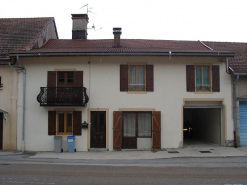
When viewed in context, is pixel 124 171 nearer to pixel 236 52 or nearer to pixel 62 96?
pixel 62 96

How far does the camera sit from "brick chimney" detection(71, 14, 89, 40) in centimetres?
2000

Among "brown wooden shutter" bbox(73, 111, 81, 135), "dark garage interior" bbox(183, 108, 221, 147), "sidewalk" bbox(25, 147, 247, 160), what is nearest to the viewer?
"sidewalk" bbox(25, 147, 247, 160)

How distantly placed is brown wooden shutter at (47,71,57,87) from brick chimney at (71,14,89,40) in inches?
251

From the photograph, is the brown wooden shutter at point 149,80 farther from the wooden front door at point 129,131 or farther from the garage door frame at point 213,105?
the garage door frame at point 213,105

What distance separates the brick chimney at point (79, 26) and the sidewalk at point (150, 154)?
32.1 feet

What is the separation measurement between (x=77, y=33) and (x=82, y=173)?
13353 millimetres

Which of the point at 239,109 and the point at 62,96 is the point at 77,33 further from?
the point at 239,109

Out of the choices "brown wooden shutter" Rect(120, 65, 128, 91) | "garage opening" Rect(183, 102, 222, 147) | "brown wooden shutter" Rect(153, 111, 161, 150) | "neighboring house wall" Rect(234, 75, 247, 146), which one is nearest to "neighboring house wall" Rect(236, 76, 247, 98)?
"neighboring house wall" Rect(234, 75, 247, 146)

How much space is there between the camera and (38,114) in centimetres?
1441

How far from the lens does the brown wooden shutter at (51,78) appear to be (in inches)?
567

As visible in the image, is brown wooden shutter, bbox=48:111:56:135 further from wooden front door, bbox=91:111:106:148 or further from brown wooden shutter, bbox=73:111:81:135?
wooden front door, bbox=91:111:106:148

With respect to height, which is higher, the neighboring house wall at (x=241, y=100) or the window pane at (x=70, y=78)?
the window pane at (x=70, y=78)

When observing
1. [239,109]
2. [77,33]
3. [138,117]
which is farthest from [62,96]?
[239,109]

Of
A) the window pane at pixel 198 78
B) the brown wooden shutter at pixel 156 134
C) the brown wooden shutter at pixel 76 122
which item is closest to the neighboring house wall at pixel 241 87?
the window pane at pixel 198 78
